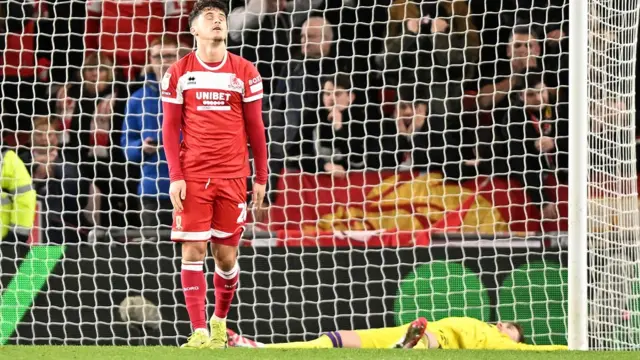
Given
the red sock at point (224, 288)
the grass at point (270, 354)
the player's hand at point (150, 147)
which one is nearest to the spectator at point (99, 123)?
the player's hand at point (150, 147)

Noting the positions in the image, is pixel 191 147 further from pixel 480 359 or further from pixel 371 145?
pixel 371 145

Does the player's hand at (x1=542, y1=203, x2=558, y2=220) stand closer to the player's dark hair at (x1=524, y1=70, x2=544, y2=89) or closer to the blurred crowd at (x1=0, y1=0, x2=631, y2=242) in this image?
the blurred crowd at (x1=0, y1=0, x2=631, y2=242)

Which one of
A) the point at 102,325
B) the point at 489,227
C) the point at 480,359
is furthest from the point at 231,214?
the point at 489,227

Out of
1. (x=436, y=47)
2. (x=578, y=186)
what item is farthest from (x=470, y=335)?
(x=436, y=47)

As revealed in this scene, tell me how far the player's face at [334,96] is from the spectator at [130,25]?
1.12 metres

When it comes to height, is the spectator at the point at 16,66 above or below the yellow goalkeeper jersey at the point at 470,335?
above

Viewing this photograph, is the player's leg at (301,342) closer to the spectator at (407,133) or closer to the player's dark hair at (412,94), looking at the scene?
the spectator at (407,133)

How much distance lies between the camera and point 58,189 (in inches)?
283

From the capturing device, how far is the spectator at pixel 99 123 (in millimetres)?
7336

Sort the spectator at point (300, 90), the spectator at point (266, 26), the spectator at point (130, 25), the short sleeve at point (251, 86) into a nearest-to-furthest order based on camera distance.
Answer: the short sleeve at point (251, 86), the spectator at point (300, 90), the spectator at point (266, 26), the spectator at point (130, 25)

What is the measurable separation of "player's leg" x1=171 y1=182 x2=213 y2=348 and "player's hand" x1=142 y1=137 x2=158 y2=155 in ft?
7.17

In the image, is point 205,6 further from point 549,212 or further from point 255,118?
point 549,212

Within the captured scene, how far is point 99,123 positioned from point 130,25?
791 millimetres

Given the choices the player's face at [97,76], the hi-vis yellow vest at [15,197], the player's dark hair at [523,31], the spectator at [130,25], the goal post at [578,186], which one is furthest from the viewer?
the spectator at [130,25]
